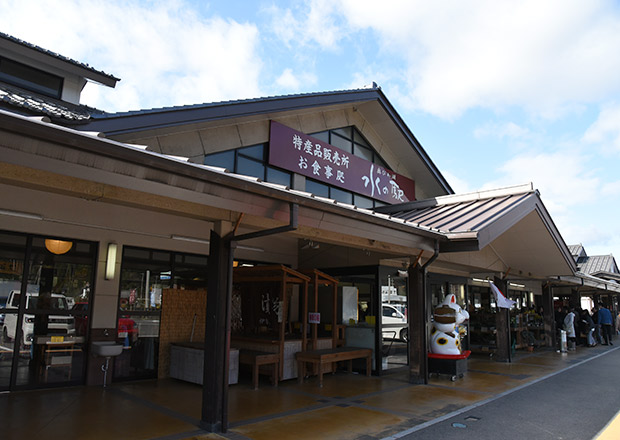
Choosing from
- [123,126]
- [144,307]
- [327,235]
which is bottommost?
[144,307]

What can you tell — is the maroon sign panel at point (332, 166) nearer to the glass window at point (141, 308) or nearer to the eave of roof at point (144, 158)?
the glass window at point (141, 308)

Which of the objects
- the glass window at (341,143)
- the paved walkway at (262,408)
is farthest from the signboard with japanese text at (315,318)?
the glass window at (341,143)

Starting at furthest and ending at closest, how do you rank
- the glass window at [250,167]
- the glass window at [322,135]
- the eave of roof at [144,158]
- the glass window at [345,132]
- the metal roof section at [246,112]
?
the glass window at [345,132] → the glass window at [322,135] → the glass window at [250,167] → the metal roof section at [246,112] → the eave of roof at [144,158]

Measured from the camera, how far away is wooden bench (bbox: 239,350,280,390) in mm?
8406

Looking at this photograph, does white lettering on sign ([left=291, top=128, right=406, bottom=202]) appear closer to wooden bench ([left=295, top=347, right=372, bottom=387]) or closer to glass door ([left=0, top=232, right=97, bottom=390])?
wooden bench ([left=295, top=347, right=372, bottom=387])

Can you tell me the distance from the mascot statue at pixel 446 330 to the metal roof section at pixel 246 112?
19.0ft

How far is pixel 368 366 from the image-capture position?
10.0 meters

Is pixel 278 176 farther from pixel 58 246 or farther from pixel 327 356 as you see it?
pixel 58 246

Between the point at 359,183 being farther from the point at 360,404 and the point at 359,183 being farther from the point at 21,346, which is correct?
the point at 21,346

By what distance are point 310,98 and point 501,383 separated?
25.3ft

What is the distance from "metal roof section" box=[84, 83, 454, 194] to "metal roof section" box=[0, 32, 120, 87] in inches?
113

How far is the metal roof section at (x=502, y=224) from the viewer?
853cm

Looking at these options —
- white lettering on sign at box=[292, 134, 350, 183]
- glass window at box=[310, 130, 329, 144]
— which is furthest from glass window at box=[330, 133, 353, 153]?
white lettering on sign at box=[292, 134, 350, 183]

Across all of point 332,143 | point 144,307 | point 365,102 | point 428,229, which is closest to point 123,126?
point 144,307
